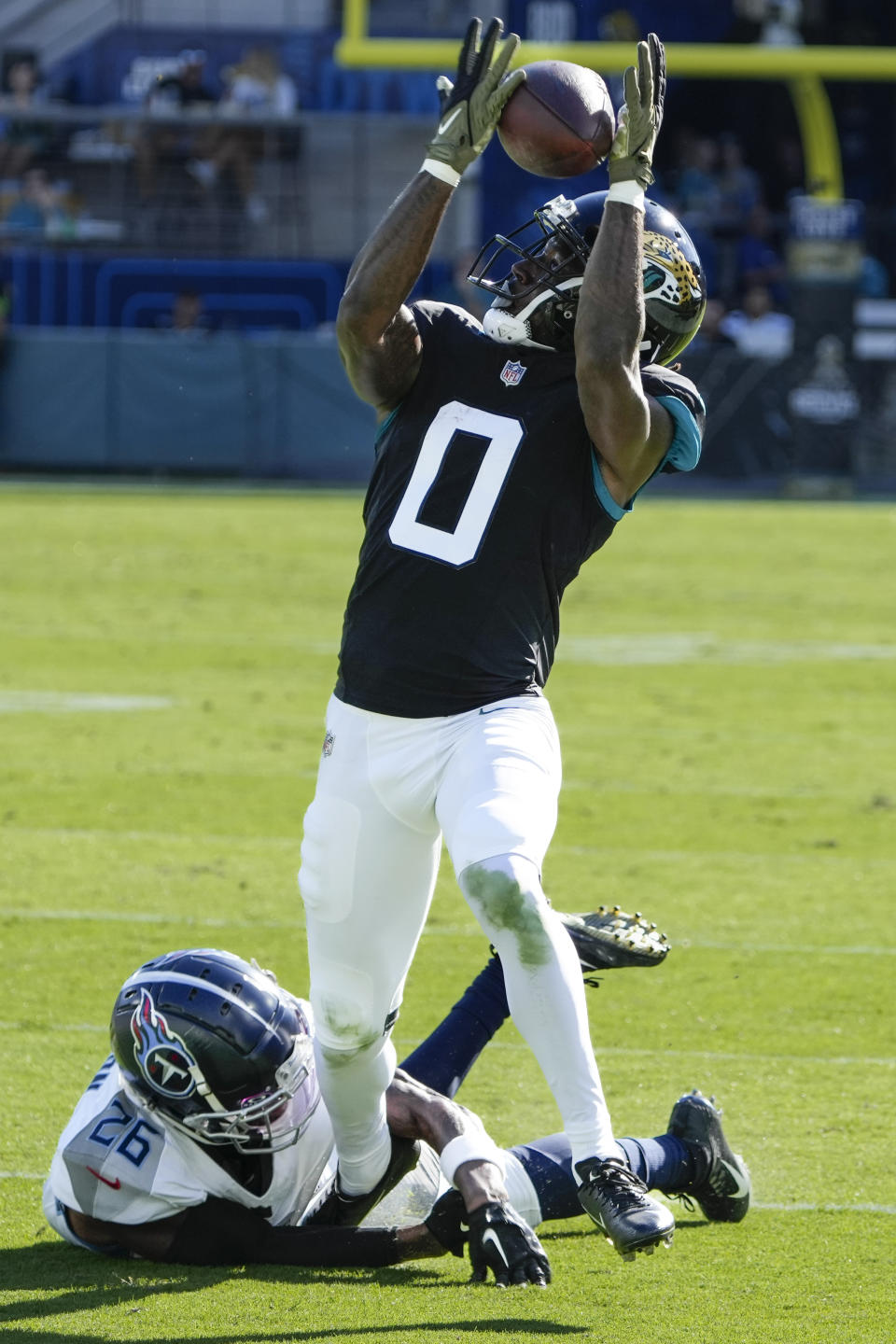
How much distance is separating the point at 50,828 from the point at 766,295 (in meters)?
16.3

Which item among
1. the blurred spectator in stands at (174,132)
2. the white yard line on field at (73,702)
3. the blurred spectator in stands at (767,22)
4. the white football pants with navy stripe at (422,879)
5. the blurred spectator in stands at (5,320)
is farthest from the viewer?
the blurred spectator in stands at (174,132)

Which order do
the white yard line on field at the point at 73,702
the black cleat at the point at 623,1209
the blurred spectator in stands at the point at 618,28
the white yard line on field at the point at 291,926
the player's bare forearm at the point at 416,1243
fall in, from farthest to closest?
the blurred spectator in stands at the point at 618,28 → the white yard line on field at the point at 73,702 → the white yard line on field at the point at 291,926 → the player's bare forearm at the point at 416,1243 → the black cleat at the point at 623,1209

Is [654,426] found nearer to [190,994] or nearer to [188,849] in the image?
[190,994]

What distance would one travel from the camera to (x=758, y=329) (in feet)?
71.1

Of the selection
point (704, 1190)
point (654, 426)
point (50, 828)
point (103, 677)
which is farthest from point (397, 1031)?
point (103, 677)

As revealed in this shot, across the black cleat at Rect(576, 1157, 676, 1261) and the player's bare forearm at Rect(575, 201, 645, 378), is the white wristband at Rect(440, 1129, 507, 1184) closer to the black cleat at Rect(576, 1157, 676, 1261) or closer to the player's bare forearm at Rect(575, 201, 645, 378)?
the black cleat at Rect(576, 1157, 676, 1261)

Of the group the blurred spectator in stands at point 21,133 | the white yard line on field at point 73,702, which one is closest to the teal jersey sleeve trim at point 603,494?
the white yard line on field at point 73,702

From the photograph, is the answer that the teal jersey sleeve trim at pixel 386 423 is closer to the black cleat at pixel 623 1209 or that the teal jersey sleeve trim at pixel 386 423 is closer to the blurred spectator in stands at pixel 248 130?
the black cleat at pixel 623 1209

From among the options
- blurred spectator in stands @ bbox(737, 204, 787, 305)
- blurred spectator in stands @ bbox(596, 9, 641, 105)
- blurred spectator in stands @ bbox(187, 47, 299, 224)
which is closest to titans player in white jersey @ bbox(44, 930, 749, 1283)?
blurred spectator in stands @ bbox(596, 9, 641, 105)

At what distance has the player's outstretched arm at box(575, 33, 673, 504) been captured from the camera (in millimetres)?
3414

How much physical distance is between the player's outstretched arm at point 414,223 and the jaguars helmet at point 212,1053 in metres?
1.17

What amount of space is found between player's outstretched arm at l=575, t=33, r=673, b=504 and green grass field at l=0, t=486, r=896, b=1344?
5.02ft

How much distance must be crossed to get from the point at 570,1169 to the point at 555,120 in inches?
78.7

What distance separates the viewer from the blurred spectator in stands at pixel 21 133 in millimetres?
24641
